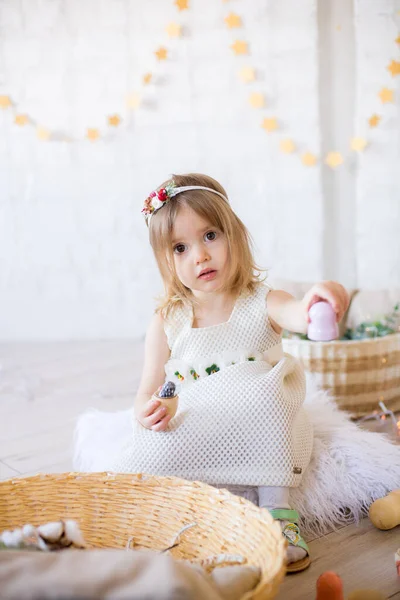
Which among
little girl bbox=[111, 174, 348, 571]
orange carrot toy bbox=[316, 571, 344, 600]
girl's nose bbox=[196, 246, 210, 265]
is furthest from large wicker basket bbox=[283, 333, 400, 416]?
orange carrot toy bbox=[316, 571, 344, 600]

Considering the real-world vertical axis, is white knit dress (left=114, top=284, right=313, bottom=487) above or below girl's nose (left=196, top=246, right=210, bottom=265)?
below

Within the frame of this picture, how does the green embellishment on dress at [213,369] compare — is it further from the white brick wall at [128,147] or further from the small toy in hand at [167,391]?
the white brick wall at [128,147]

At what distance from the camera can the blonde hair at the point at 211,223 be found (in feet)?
4.10

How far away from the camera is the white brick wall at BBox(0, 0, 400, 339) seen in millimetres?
2586

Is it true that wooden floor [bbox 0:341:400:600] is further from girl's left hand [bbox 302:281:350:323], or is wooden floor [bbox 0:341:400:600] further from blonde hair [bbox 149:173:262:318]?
blonde hair [bbox 149:173:262:318]

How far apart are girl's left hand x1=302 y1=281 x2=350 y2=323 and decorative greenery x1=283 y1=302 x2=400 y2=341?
2.41ft

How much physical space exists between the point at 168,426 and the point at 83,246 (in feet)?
5.71

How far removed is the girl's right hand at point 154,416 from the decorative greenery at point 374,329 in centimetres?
70

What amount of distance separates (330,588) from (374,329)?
1006 millimetres

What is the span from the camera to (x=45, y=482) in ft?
3.48

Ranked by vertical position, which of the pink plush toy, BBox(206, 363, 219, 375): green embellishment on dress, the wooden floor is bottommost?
the wooden floor

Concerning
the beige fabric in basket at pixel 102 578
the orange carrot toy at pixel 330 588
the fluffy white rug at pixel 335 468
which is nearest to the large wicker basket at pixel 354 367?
the fluffy white rug at pixel 335 468

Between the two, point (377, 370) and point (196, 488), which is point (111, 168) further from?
point (196, 488)

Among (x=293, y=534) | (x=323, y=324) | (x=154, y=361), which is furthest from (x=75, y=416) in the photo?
(x=323, y=324)
